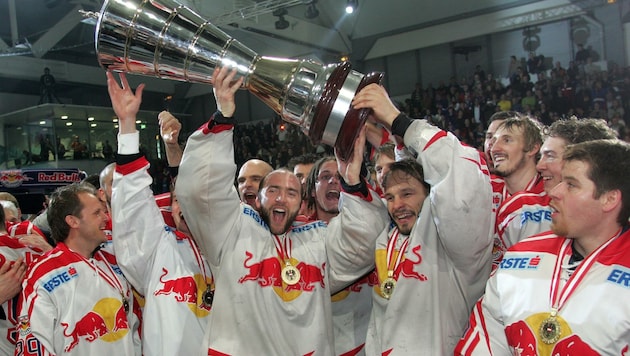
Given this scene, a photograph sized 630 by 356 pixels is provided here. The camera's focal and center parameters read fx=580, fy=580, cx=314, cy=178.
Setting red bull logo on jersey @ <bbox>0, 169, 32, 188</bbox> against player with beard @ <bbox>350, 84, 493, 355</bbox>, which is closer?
player with beard @ <bbox>350, 84, 493, 355</bbox>

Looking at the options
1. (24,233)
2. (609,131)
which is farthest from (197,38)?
(24,233)

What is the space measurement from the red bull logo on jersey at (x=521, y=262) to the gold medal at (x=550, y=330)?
0.23 meters

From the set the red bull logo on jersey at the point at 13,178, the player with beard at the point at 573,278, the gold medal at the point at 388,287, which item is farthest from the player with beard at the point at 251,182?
the red bull logo on jersey at the point at 13,178

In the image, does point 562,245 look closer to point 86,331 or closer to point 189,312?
point 189,312

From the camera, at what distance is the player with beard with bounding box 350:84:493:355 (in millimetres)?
2352

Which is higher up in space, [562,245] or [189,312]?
[562,245]

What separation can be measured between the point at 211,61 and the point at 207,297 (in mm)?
1349

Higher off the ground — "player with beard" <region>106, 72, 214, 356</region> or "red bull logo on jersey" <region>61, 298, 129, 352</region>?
"player with beard" <region>106, 72, 214, 356</region>

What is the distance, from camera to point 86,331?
10.1 ft

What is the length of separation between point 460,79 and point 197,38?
15.9 meters

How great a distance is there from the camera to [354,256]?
9.70ft

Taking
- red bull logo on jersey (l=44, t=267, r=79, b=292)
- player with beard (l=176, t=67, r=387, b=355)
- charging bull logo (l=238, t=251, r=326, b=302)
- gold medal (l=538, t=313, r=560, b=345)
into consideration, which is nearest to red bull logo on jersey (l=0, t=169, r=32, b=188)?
red bull logo on jersey (l=44, t=267, r=79, b=292)

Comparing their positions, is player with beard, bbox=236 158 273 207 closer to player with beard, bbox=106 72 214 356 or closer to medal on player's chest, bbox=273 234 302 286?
player with beard, bbox=106 72 214 356

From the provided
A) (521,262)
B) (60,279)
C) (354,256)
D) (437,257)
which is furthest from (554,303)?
(60,279)
